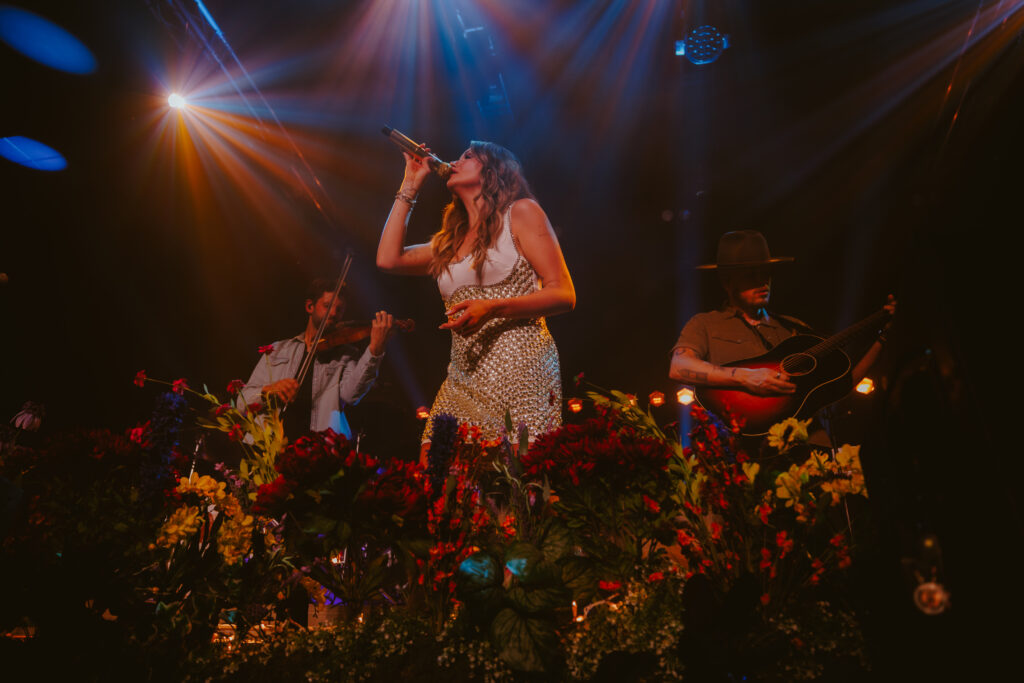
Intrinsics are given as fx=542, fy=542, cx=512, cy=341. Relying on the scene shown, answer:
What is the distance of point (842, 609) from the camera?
120cm

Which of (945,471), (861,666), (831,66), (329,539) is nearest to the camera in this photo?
(945,471)

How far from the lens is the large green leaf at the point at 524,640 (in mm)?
1099

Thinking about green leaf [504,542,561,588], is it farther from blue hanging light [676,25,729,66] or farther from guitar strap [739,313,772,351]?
blue hanging light [676,25,729,66]

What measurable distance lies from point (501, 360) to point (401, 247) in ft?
3.26

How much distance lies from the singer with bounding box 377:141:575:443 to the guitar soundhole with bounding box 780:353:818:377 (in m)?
1.40

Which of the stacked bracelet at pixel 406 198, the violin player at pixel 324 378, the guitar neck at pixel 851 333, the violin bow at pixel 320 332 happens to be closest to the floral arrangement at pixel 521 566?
the guitar neck at pixel 851 333

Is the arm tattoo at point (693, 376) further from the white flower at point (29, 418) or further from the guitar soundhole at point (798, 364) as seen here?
the white flower at point (29, 418)

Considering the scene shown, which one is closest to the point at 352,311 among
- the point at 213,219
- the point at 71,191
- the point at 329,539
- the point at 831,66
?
the point at 213,219

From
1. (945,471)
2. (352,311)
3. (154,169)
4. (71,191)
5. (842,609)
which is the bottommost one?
(842,609)

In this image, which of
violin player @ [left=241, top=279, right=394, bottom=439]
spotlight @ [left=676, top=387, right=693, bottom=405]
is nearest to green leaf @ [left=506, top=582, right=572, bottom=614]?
spotlight @ [left=676, top=387, right=693, bottom=405]

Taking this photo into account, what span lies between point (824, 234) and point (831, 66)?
123 cm

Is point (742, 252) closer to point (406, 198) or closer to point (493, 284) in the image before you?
point (493, 284)

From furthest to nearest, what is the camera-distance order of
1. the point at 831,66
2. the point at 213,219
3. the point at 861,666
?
1. the point at 213,219
2. the point at 831,66
3. the point at 861,666

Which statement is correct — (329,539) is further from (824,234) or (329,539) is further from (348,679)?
(824,234)
